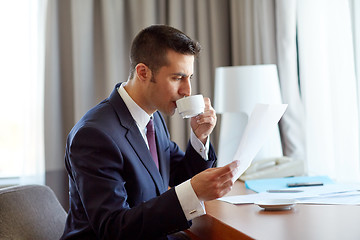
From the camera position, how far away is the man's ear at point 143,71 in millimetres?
1564

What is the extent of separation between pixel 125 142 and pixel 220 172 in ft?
1.13

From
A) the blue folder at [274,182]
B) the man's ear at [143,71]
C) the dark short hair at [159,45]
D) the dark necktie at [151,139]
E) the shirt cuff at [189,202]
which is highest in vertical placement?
the dark short hair at [159,45]

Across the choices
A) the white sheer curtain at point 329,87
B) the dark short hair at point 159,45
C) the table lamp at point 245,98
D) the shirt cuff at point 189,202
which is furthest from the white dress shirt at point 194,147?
the white sheer curtain at point 329,87

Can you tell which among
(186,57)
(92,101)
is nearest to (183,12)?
(92,101)

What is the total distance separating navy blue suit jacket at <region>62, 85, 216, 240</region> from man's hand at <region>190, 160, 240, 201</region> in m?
0.07

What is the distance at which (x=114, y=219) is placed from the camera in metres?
1.20

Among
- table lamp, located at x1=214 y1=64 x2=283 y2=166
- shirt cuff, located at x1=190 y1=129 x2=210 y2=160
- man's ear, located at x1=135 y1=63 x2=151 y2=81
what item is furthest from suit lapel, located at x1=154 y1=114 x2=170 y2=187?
table lamp, located at x1=214 y1=64 x2=283 y2=166

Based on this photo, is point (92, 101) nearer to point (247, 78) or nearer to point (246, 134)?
point (247, 78)

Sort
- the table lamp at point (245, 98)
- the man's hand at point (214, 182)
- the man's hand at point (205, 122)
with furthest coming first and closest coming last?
the table lamp at point (245, 98), the man's hand at point (205, 122), the man's hand at point (214, 182)

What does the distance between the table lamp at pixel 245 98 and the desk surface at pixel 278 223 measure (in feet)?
2.84

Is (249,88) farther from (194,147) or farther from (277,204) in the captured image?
(277,204)

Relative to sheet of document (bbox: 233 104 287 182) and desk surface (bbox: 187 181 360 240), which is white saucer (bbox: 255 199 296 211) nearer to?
desk surface (bbox: 187 181 360 240)

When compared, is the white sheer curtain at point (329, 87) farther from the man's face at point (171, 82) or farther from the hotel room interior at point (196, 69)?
the man's face at point (171, 82)

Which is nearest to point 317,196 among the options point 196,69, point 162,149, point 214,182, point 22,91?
point 214,182
